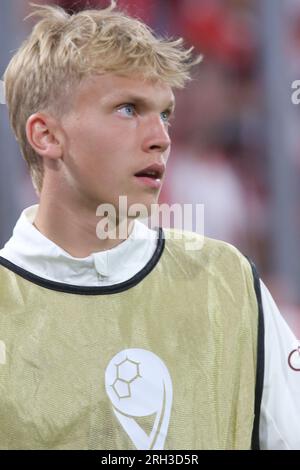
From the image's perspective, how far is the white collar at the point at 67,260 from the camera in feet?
5.07

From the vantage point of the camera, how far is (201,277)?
160 cm

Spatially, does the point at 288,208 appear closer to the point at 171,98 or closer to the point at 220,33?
the point at 220,33

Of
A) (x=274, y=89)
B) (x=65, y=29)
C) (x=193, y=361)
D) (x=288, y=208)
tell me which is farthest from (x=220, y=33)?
(x=193, y=361)

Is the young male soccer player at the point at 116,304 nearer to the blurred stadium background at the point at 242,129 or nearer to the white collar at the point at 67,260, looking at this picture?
the white collar at the point at 67,260

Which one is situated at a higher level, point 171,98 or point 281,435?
point 171,98

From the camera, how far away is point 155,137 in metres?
1.50

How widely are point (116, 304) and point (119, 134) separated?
280 millimetres

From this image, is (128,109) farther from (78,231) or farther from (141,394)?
(141,394)

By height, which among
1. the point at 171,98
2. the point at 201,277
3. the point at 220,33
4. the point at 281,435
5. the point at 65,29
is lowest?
the point at 281,435

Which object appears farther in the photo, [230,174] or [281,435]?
[230,174]

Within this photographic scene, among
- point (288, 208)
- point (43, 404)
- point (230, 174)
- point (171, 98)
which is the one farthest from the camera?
point (230, 174)

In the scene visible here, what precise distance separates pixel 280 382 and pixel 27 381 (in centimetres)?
41

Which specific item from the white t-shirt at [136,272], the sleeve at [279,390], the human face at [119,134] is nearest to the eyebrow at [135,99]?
the human face at [119,134]

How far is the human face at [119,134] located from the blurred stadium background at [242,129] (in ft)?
4.80
